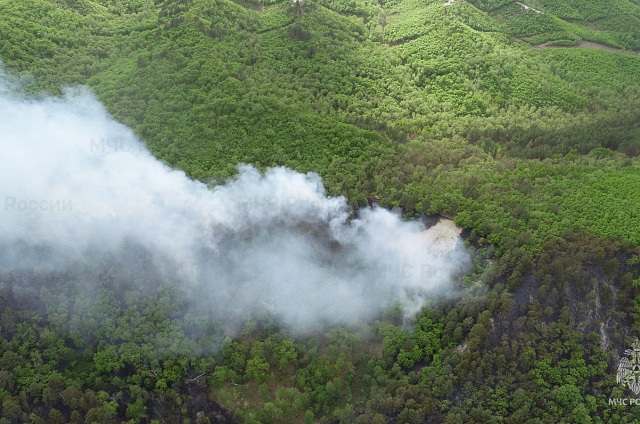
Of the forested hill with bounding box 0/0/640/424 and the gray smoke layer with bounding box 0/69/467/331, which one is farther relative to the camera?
the gray smoke layer with bounding box 0/69/467/331

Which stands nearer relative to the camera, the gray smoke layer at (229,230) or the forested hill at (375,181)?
the forested hill at (375,181)

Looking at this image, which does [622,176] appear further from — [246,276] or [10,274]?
[10,274]

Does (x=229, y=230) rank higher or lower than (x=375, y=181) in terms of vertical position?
lower

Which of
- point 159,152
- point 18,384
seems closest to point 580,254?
point 159,152

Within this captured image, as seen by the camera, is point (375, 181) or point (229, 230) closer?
point (229, 230)
